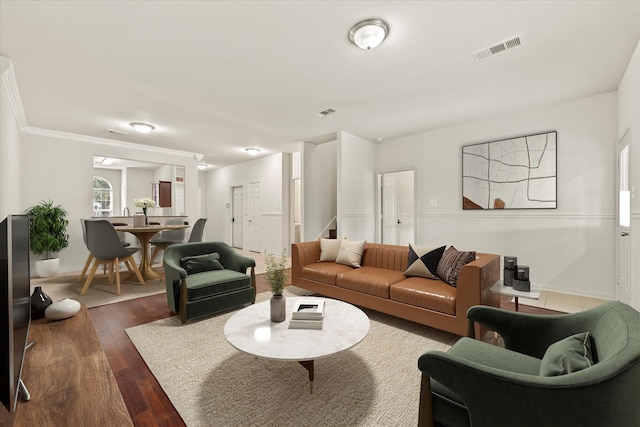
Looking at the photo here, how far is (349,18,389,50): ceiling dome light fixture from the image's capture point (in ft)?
7.43

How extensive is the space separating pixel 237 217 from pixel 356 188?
15.3 feet

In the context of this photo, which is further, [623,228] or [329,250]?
[329,250]

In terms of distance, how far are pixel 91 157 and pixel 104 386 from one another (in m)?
6.06

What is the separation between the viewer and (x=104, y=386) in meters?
1.13

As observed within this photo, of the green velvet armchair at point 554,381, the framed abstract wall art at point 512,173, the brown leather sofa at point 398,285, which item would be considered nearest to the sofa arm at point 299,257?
the brown leather sofa at point 398,285

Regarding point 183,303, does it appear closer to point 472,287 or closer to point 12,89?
point 472,287

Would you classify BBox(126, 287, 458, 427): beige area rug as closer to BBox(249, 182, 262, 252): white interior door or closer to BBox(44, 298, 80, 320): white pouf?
BBox(44, 298, 80, 320): white pouf

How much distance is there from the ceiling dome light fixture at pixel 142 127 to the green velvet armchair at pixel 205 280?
2.69 meters

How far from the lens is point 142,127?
4.82 meters

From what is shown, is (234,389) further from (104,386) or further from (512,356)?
(512,356)

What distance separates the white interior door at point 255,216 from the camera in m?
7.86

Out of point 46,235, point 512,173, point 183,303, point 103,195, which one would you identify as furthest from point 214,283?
point 103,195

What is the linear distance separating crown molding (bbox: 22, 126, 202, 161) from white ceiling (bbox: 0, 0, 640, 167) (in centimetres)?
53

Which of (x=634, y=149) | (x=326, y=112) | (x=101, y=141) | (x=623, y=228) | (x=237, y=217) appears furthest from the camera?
(x=237, y=217)
